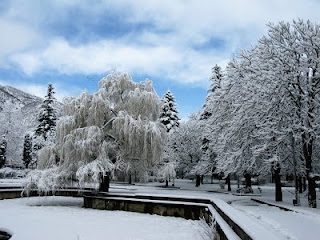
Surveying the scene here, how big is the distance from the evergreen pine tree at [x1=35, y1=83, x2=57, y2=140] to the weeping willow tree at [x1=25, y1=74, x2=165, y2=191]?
97.3 ft

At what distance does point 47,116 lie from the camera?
47.6 m

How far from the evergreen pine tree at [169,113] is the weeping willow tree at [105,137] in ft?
93.1

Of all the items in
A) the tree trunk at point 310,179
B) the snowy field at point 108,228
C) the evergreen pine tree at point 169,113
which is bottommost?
the snowy field at point 108,228

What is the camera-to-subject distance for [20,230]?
367 inches

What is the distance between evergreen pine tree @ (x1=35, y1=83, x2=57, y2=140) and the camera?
47062 mm

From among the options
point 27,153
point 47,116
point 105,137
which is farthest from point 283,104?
point 27,153

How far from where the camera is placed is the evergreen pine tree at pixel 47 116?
47.1 meters

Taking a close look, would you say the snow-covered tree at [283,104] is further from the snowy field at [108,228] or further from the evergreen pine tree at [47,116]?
the evergreen pine tree at [47,116]

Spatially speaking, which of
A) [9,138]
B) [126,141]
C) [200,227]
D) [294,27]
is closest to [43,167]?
[126,141]

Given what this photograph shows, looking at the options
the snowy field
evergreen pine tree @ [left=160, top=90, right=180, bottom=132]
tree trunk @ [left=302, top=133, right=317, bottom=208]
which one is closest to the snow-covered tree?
tree trunk @ [left=302, top=133, right=317, bottom=208]

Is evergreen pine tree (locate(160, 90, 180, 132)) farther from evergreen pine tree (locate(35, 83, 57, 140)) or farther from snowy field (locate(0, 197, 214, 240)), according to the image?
snowy field (locate(0, 197, 214, 240))

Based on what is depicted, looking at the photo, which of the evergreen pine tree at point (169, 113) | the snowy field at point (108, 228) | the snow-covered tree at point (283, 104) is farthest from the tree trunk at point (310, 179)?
the evergreen pine tree at point (169, 113)

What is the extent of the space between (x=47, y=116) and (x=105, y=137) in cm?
3146

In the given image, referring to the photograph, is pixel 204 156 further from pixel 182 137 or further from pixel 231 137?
pixel 231 137
